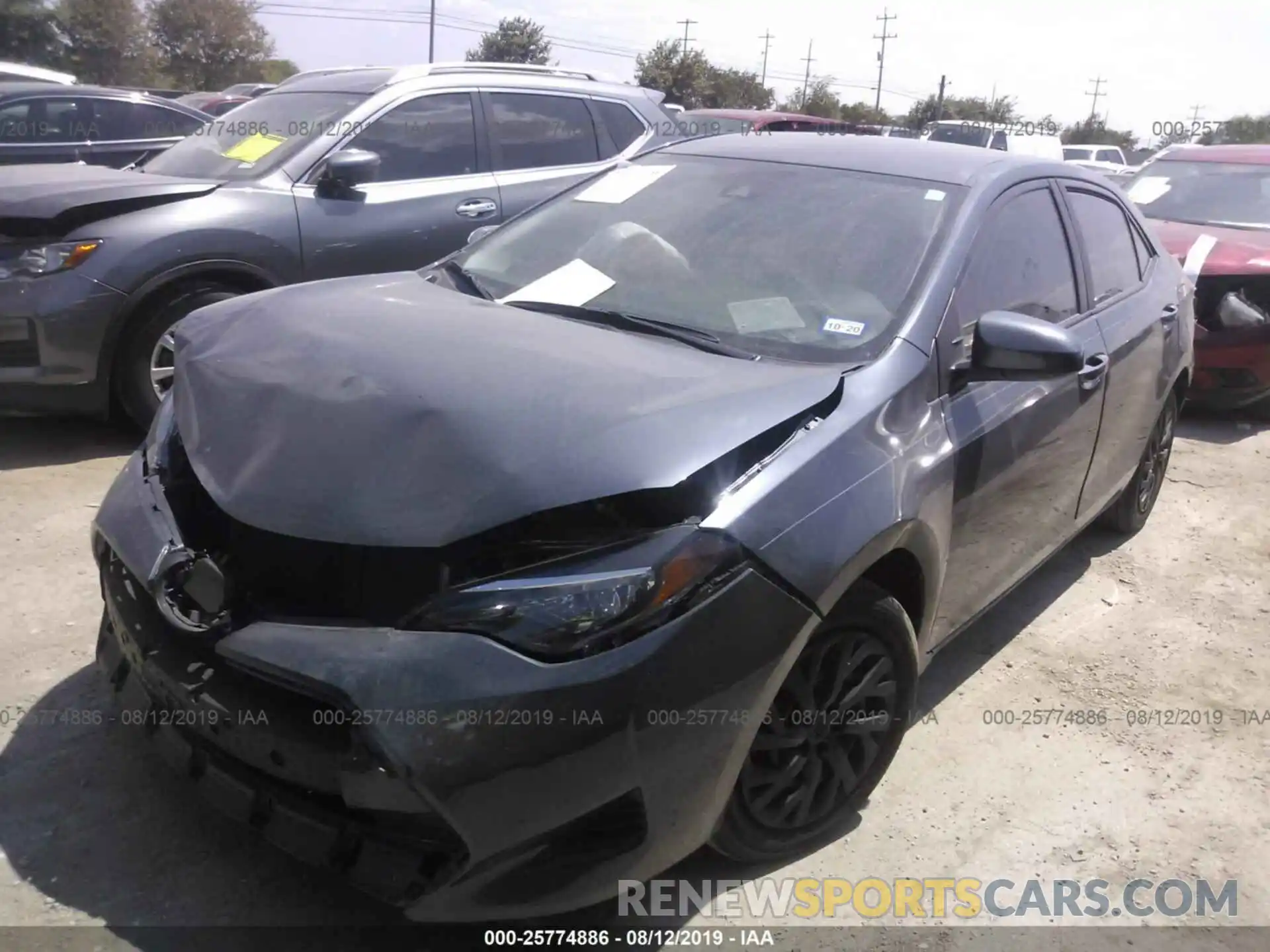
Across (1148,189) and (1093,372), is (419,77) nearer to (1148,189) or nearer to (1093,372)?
(1093,372)

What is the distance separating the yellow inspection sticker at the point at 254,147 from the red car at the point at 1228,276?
17.4ft

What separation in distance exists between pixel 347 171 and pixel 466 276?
2068 millimetres

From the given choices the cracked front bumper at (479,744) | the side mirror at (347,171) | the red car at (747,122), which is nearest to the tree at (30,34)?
the red car at (747,122)

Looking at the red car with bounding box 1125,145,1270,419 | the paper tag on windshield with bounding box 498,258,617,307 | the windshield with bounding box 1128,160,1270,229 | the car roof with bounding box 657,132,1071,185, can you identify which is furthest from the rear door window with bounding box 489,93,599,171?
the windshield with bounding box 1128,160,1270,229

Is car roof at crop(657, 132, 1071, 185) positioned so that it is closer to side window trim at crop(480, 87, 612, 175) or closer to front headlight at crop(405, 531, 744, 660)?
front headlight at crop(405, 531, 744, 660)

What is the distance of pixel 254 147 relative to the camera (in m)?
5.52

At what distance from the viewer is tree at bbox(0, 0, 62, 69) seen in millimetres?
36938

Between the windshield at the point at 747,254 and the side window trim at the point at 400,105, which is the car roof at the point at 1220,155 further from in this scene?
the windshield at the point at 747,254

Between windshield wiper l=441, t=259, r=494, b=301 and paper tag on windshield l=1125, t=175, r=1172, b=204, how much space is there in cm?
616

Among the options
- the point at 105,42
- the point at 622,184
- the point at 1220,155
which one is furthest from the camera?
the point at 105,42

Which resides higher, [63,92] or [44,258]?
[63,92]

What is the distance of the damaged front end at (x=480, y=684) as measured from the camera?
188 cm

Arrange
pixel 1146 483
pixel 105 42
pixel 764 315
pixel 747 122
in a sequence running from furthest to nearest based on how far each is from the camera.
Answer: pixel 105 42 < pixel 747 122 < pixel 1146 483 < pixel 764 315

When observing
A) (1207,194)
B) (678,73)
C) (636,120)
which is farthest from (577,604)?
(678,73)
